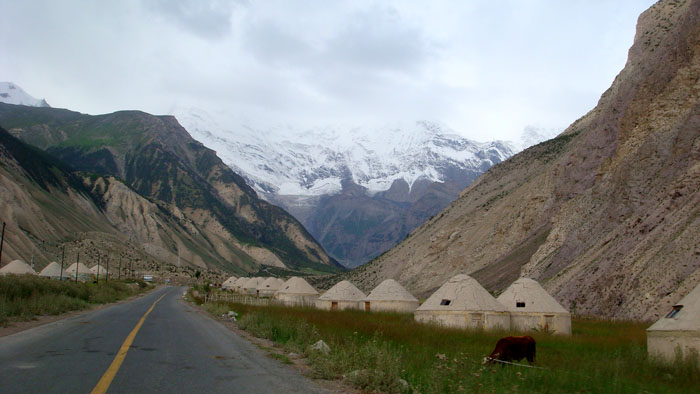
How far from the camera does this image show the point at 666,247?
116 feet

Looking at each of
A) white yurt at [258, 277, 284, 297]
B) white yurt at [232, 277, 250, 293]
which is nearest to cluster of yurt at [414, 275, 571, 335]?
white yurt at [258, 277, 284, 297]

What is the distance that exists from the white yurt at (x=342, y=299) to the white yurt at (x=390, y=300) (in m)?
A: 3.16

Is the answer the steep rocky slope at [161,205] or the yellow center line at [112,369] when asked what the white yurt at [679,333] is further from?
the steep rocky slope at [161,205]

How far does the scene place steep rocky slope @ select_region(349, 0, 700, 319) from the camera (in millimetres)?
36219

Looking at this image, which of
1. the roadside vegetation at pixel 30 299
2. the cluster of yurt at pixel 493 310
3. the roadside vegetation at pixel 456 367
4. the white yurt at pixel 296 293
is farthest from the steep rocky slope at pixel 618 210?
the roadside vegetation at pixel 30 299

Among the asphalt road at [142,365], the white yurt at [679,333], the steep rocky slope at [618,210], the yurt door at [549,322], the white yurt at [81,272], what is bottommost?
the yurt door at [549,322]

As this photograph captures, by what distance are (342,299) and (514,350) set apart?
39164mm

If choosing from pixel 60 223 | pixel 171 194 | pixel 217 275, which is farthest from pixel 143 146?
pixel 60 223

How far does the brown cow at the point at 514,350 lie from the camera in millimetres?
15188

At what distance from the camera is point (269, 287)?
85.1 meters

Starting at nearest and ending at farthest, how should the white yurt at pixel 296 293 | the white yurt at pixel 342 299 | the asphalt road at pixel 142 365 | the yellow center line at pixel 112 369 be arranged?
the yellow center line at pixel 112 369 → the asphalt road at pixel 142 365 → the white yurt at pixel 342 299 → the white yurt at pixel 296 293

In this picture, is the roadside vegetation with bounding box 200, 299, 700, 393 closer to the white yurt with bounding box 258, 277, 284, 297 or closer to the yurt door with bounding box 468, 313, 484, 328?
the yurt door with bounding box 468, 313, 484, 328

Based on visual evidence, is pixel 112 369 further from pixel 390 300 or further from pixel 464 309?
pixel 390 300

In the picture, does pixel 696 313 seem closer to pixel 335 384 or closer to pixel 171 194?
pixel 335 384
